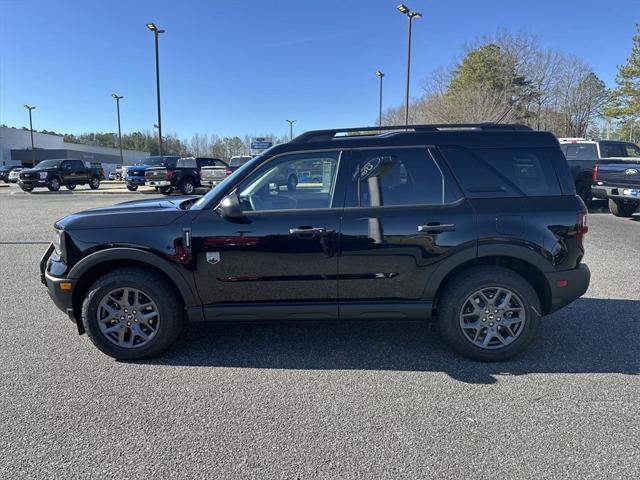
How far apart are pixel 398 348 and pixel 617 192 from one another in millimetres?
10288

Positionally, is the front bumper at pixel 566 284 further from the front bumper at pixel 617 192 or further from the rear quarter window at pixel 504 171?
the front bumper at pixel 617 192

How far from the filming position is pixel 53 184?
24.0 meters

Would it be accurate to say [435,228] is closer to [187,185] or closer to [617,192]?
[617,192]

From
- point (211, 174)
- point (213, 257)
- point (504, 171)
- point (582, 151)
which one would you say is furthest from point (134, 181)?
point (504, 171)

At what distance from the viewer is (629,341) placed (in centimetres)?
384

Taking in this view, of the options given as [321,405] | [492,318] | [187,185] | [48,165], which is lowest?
[321,405]

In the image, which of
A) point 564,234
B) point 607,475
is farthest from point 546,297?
point 607,475

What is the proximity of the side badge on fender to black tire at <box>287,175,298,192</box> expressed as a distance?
2.63 ft

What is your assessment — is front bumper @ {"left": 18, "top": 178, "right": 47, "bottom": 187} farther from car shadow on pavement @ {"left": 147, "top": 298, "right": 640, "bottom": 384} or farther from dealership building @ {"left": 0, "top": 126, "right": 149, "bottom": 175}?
dealership building @ {"left": 0, "top": 126, "right": 149, "bottom": 175}

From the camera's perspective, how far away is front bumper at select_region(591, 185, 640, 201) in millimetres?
10693

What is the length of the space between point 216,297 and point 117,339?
92 cm

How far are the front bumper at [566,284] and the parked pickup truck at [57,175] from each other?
87.1 ft

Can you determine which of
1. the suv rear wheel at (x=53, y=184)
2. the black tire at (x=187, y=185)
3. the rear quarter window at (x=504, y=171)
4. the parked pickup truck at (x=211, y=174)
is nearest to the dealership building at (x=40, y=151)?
the suv rear wheel at (x=53, y=184)

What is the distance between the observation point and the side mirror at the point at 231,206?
3303 millimetres
